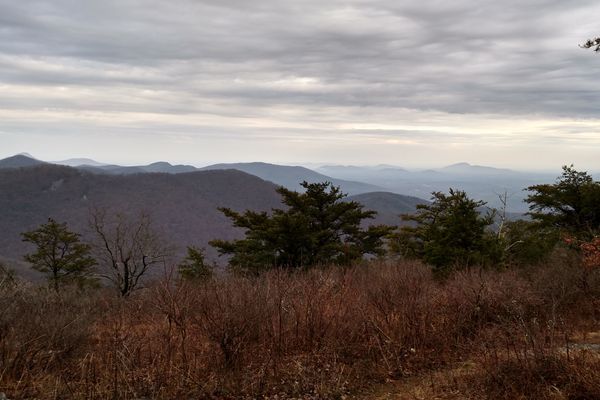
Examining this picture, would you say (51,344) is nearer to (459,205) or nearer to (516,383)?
(516,383)

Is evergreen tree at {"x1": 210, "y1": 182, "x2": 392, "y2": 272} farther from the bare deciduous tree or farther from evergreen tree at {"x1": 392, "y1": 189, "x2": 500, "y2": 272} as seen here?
evergreen tree at {"x1": 392, "y1": 189, "x2": 500, "y2": 272}

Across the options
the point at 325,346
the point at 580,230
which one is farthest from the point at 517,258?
the point at 325,346

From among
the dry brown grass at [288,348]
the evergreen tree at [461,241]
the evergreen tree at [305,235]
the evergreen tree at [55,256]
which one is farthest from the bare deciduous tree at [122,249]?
the dry brown grass at [288,348]

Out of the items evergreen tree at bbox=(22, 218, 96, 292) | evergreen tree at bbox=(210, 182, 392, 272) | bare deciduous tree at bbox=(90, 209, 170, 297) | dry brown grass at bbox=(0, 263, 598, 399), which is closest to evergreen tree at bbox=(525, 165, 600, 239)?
evergreen tree at bbox=(210, 182, 392, 272)

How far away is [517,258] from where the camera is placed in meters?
23.9

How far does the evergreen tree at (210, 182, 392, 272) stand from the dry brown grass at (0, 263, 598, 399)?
53.5ft

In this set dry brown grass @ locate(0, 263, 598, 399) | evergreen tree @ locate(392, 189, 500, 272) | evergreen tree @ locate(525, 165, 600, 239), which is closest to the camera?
dry brown grass @ locate(0, 263, 598, 399)

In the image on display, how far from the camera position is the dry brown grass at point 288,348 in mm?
5812

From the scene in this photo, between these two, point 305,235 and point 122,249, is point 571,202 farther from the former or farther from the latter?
point 122,249

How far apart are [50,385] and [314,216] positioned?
26.5 meters

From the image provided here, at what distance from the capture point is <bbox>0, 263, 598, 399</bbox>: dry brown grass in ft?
19.1

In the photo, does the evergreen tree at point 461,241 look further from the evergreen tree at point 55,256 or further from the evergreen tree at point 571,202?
the evergreen tree at point 55,256

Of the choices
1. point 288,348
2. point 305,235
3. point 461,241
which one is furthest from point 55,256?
point 288,348

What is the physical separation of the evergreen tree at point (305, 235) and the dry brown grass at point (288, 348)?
1632 cm
